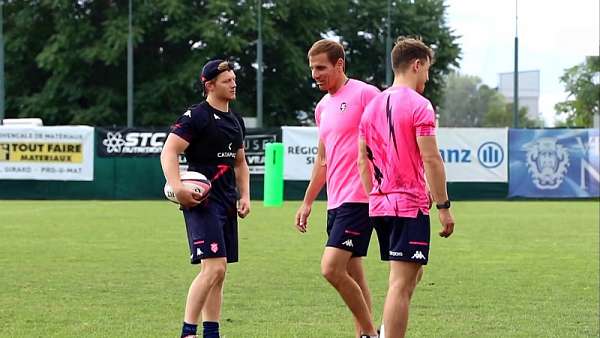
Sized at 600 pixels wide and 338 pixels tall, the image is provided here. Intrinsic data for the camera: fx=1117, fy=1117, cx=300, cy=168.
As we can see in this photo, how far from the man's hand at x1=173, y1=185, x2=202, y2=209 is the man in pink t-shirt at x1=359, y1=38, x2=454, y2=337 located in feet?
3.97

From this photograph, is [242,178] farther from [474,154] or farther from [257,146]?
[474,154]

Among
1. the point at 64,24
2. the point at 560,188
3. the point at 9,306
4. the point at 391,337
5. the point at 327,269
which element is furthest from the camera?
the point at 64,24

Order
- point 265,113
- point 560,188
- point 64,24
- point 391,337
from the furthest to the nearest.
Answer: point 265,113 → point 64,24 → point 560,188 → point 391,337

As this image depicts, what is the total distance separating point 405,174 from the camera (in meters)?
6.66

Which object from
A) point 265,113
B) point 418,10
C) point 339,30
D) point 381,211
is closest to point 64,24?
point 265,113

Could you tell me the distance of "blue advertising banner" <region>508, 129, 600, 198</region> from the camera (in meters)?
31.7

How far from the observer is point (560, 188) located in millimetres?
31766

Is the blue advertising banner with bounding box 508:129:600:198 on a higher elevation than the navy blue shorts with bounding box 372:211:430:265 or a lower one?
higher

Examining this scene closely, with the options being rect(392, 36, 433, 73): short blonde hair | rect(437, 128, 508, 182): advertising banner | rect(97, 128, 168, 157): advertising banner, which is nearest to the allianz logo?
rect(437, 128, 508, 182): advertising banner

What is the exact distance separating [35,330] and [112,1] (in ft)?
142

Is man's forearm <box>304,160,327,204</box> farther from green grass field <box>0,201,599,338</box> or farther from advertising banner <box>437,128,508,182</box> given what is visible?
advertising banner <box>437,128,508,182</box>

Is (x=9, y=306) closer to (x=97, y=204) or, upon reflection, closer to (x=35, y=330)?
(x=35, y=330)

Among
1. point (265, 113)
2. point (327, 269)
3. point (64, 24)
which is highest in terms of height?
point (64, 24)

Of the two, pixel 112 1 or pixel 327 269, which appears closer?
pixel 327 269
